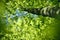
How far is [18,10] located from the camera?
3.41 m

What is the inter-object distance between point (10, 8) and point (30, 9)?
11.3 inches

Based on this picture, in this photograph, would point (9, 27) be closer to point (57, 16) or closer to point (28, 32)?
point (28, 32)

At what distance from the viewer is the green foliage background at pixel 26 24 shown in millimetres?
3289

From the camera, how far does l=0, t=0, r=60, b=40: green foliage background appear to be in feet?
10.8

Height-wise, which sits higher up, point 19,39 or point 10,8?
point 10,8

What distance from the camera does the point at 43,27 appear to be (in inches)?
131

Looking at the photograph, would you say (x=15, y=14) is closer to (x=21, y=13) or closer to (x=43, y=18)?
(x=21, y=13)

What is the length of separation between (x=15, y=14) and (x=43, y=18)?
394 millimetres

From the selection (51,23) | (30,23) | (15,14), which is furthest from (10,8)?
(51,23)

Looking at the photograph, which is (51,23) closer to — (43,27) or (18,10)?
(43,27)

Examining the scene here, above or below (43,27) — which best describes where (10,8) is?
above

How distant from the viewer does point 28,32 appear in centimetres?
335

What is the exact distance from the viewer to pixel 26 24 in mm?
3377

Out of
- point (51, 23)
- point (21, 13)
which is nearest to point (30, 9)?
point (21, 13)
